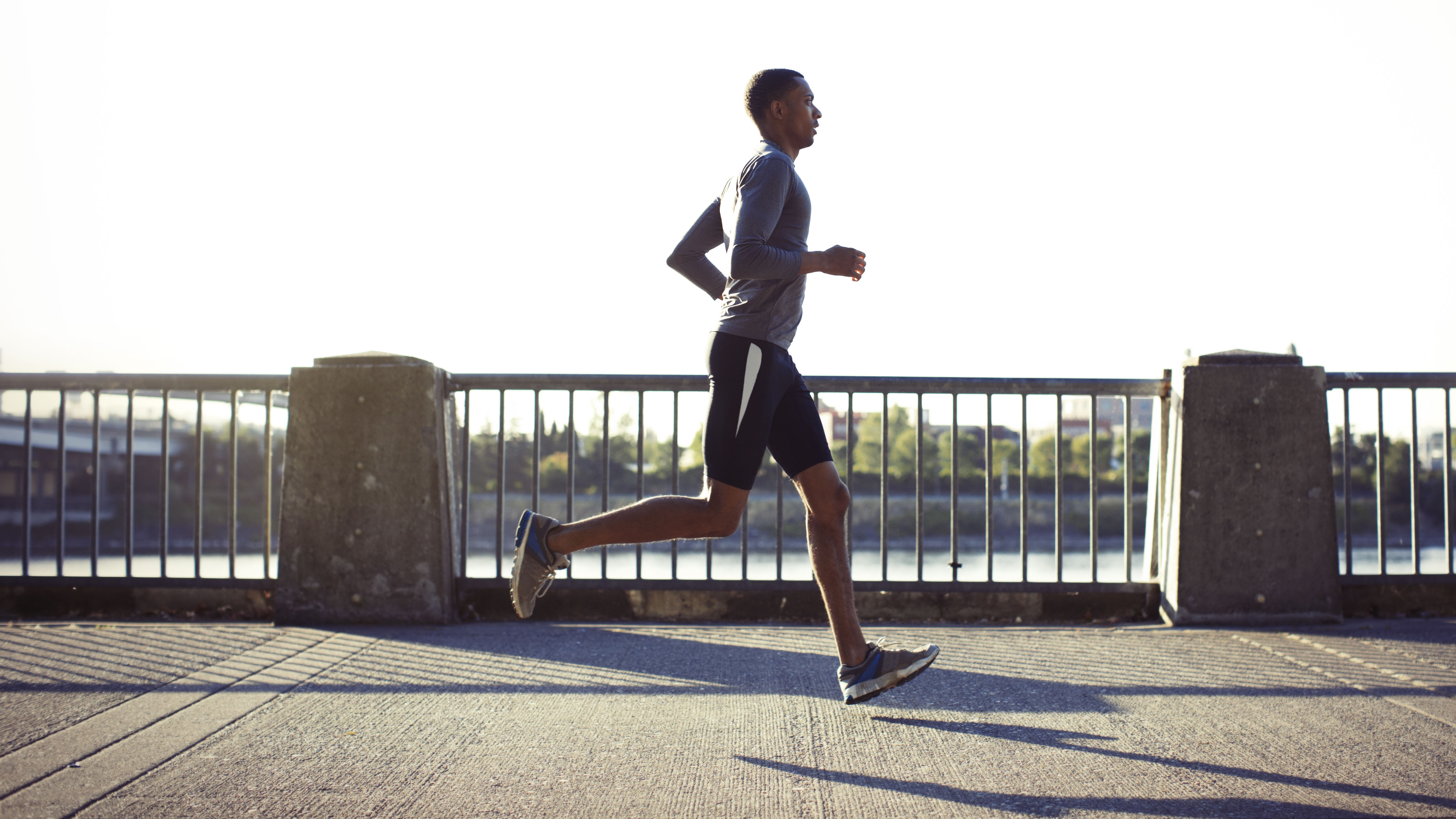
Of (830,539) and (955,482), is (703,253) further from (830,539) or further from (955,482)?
(955,482)

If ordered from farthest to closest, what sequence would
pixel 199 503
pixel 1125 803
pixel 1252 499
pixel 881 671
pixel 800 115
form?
pixel 199 503
pixel 1252 499
pixel 800 115
pixel 881 671
pixel 1125 803

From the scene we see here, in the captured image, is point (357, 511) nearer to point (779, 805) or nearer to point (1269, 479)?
point (779, 805)

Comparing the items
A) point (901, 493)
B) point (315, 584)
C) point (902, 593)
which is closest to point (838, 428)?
point (902, 593)

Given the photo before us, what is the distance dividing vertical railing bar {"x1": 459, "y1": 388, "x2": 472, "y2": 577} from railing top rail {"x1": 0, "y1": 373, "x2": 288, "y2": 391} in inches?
33.3

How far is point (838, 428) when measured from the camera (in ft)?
40.7

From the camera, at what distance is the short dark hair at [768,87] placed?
2.85m

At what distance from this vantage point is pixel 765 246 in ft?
8.44

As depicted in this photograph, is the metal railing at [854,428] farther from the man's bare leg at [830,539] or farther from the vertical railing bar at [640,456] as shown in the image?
the man's bare leg at [830,539]

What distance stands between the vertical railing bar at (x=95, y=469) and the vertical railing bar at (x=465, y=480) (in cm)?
158

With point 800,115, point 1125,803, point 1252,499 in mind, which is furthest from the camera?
point 1252,499

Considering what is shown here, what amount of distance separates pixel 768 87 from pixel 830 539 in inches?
55.3

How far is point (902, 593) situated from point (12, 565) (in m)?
5.94

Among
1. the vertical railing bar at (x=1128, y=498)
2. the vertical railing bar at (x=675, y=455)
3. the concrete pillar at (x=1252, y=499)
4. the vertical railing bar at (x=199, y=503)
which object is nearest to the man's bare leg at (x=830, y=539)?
the vertical railing bar at (x=675, y=455)

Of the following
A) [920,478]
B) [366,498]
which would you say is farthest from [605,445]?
[920,478]
